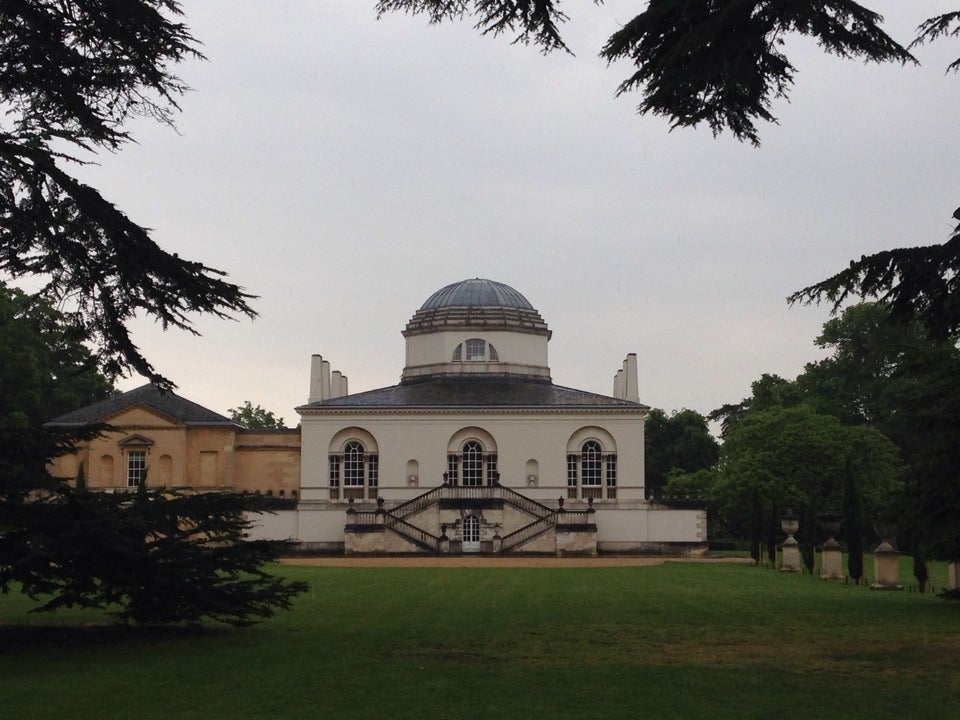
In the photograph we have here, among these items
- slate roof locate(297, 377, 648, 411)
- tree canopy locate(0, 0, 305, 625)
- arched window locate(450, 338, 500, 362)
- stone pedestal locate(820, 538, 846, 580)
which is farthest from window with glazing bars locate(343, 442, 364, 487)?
tree canopy locate(0, 0, 305, 625)

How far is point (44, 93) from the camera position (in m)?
15.3

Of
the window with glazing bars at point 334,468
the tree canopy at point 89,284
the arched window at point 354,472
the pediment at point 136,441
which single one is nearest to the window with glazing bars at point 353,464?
the arched window at point 354,472

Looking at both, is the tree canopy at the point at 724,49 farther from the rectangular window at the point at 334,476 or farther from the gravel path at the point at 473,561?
the rectangular window at the point at 334,476

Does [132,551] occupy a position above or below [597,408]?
below

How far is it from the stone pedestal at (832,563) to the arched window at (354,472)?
28577 millimetres

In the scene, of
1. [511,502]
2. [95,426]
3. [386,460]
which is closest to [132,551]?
[95,426]

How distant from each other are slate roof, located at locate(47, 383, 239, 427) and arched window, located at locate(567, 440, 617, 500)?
621 inches

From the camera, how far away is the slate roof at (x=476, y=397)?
2355 inches

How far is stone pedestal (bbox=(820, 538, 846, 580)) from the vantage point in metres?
33.8

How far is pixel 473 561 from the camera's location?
4653cm

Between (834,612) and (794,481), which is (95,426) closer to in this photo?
(834,612)

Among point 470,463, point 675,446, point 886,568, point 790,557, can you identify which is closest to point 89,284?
point 886,568

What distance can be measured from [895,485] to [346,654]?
154 feet

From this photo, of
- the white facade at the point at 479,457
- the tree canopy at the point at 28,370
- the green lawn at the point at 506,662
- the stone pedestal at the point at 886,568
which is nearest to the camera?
the green lawn at the point at 506,662
